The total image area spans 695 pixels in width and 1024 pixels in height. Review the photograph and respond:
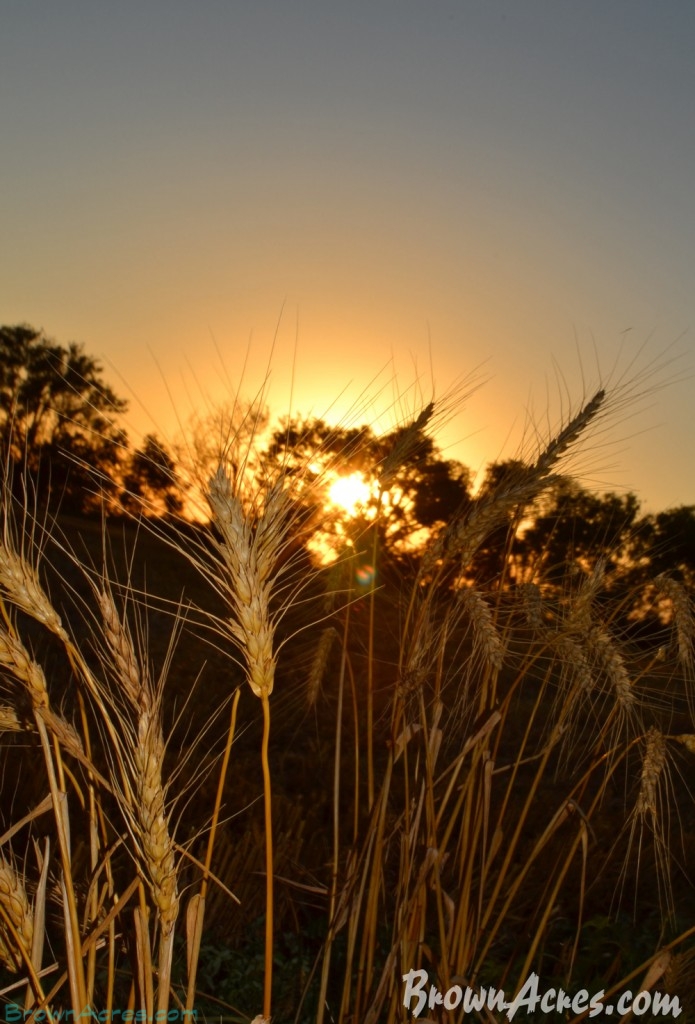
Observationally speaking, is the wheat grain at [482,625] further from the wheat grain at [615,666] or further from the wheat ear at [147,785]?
the wheat ear at [147,785]

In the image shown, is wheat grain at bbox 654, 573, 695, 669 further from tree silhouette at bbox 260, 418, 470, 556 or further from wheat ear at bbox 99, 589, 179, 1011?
wheat ear at bbox 99, 589, 179, 1011

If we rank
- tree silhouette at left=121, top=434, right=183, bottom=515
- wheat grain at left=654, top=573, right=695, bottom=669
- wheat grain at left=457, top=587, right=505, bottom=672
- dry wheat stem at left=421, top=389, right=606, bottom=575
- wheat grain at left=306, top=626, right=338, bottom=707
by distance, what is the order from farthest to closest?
1. wheat grain at left=306, top=626, right=338, bottom=707
2. wheat grain at left=654, top=573, right=695, bottom=669
3. wheat grain at left=457, top=587, right=505, bottom=672
4. dry wheat stem at left=421, top=389, right=606, bottom=575
5. tree silhouette at left=121, top=434, right=183, bottom=515

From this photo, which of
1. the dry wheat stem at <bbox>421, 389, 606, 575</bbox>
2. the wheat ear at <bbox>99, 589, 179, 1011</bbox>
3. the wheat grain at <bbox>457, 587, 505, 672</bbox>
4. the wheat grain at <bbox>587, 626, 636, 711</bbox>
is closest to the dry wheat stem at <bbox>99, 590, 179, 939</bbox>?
the wheat ear at <bbox>99, 589, 179, 1011</bbox>

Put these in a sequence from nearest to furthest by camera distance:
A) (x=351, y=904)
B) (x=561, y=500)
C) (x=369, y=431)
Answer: (x=369, y=431) < (x=351, y=904) < (x=561, y=500)

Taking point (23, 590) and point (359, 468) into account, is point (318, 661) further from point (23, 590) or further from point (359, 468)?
point (23, 590)

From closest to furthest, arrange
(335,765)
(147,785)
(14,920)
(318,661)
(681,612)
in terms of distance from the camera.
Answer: (147,785) < (14,920) < (335,765) < (681,612) < (318,661)

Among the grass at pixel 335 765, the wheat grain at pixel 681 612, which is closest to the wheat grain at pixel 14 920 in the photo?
the grass at pixel 335 765

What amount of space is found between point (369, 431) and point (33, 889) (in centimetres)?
A: 119

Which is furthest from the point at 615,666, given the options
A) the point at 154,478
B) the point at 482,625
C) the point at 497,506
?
the point at 154,478

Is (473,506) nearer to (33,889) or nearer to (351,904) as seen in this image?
(351,904)

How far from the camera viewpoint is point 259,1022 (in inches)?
60.8

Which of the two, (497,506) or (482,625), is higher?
(497,506)

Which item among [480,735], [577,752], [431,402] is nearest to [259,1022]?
[480,735]

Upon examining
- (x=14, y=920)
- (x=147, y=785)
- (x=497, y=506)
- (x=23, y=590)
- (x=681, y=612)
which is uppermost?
(x=497, y=506)
